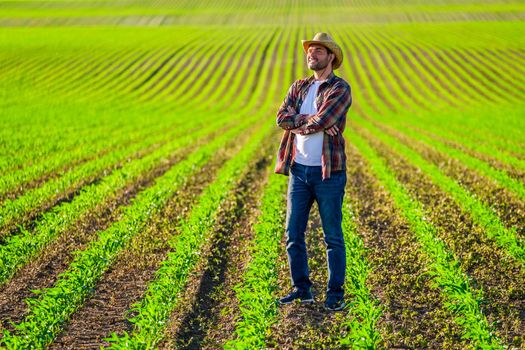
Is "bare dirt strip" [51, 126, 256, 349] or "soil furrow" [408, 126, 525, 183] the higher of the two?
"bare dirt strip" [51, 126, 256, 349]

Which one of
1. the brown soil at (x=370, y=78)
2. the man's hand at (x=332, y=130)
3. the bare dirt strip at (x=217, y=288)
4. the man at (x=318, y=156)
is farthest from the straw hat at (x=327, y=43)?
the brown soil at (x=370, y=78)

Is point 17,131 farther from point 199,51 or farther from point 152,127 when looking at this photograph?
point 199,51

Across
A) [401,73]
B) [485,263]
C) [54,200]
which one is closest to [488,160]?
[485,263]

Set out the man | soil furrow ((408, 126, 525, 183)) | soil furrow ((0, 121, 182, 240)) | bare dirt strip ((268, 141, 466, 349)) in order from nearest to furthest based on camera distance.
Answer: bare dirt strip ((268, 141, 466, 349)), the man, soil furrow ((0, 121, 182, 240)), soil furrow ((408, 126, 525, 183))

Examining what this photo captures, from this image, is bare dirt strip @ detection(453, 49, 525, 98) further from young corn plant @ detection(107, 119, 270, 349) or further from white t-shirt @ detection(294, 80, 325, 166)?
white t-shirt @ detection(294, 80, 325, 166)

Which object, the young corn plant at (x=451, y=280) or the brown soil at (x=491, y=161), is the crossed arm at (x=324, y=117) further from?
the brown soil at (x=491, y=161)

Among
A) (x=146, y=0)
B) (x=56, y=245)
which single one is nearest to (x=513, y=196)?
(x=56, y=245)

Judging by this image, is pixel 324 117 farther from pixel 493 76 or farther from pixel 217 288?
pixel 493 76

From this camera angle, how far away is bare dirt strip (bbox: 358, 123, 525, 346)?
5684 millimetres

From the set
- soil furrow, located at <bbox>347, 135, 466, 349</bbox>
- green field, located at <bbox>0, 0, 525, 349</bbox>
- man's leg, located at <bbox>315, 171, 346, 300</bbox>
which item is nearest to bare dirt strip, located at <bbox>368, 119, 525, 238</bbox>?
green field, located at <bbox>0, 0, 525, 349</bbox>

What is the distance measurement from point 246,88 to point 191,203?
39.8 metres

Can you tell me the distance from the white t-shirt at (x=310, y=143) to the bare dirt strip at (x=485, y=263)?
2.49 meters

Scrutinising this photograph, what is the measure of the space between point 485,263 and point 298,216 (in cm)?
326

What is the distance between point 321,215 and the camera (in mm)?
5742
